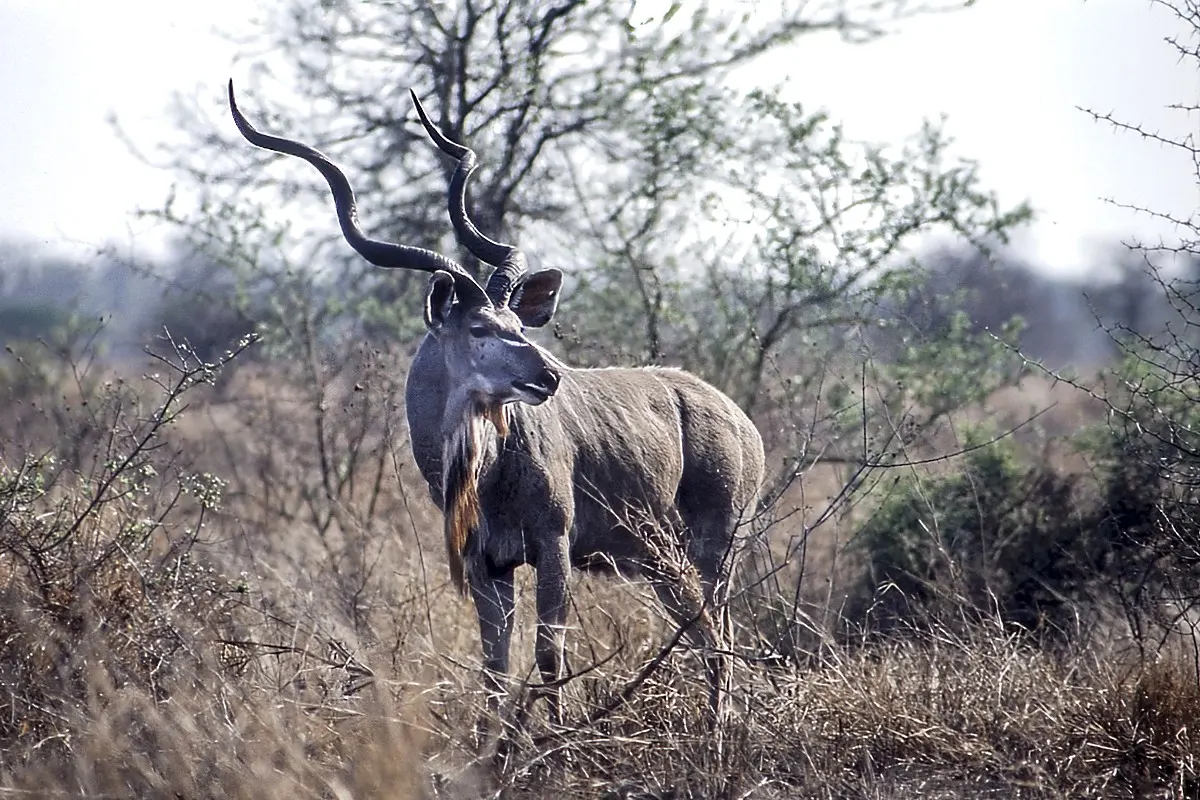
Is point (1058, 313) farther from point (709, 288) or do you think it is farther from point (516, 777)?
point (516, 777)

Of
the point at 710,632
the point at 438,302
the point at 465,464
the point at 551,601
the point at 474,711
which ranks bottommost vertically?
the point at 474,711

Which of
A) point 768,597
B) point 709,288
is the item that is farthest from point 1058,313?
point 768,597

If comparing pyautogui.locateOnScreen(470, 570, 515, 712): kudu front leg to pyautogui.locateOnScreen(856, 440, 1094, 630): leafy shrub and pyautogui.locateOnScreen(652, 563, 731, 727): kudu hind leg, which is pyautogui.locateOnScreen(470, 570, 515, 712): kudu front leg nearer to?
pyautogui.locateOnScreen(652, 563, 731, 727): kudu hind leg

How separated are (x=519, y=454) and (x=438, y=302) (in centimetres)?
74

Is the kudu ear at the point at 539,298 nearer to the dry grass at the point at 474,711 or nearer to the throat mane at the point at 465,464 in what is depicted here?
the throat mane at the point at 465,464

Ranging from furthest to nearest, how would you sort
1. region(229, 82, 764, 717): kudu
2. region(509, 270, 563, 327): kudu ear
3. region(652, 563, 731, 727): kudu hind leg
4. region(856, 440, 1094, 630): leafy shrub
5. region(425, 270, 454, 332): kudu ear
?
region(856, 440, 1094, 630): leafy shrub < region(509, 270, 563, 327): kudu ear < region(425, 270, 454, 332): kudu ear < region(229, 82, 764, 717): kudu < region(652, 563, 731, 727): kudu hind leg

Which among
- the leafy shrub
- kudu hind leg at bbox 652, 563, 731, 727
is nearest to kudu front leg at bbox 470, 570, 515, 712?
kudu hind leg at bbox 652, 563, 731, 727

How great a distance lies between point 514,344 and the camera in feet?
20.1

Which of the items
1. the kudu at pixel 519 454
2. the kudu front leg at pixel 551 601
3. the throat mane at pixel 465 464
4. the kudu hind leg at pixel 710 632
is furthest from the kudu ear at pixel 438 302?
the kudu hind leg at pixel 710 632

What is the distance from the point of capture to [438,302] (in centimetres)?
630

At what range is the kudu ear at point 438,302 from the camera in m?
6.23

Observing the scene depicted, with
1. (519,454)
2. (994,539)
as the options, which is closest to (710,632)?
(519,454)

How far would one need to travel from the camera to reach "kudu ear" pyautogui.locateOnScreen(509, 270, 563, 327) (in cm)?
698

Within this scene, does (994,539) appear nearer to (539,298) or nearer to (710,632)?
(539,298)
